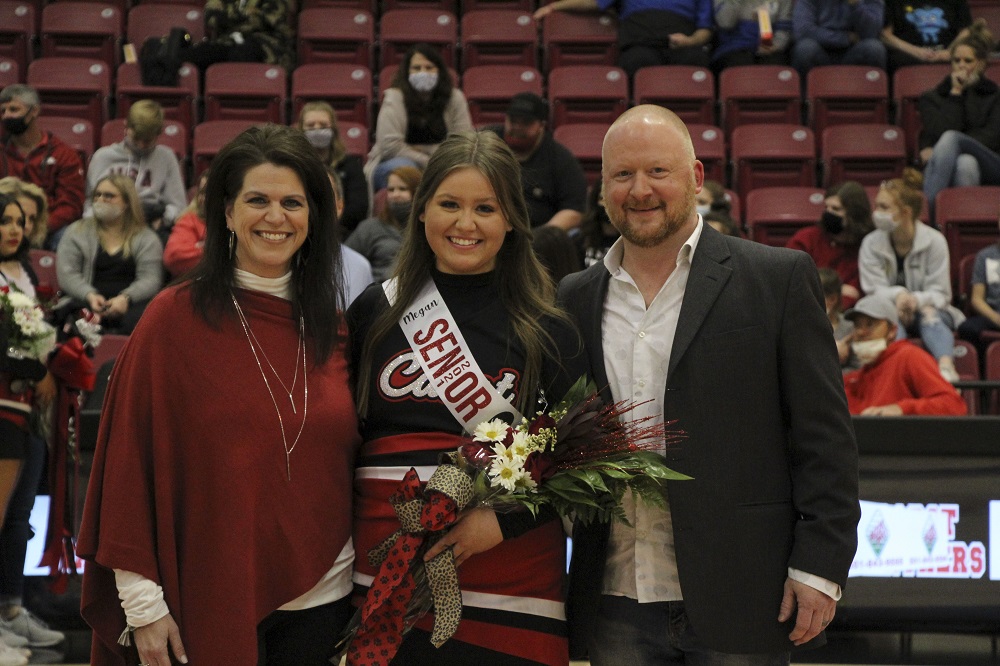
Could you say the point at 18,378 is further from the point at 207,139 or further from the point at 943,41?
the point at 943,41

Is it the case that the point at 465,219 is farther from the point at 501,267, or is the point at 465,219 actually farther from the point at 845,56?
the point at 845,56

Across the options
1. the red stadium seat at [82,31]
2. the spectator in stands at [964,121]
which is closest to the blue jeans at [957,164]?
the spectator in stands at [964,121]

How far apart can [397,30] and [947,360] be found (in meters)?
4.81

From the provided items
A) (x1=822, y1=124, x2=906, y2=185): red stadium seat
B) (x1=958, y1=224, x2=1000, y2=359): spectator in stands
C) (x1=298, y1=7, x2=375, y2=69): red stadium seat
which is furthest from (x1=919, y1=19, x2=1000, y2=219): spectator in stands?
(x1=298, y1=7, x2=375, y2=69): red stadium seat

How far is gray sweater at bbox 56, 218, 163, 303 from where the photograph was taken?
19.4 ft

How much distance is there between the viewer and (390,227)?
5531mm

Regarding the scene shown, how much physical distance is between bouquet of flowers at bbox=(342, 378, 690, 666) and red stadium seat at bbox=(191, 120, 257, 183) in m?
5.54

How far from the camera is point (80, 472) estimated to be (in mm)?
4434

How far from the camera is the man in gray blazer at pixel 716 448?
234 cm

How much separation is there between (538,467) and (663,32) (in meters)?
6.67

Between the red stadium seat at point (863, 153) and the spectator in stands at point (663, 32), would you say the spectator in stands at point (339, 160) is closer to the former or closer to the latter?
the spectator in stands at point (663, 32)

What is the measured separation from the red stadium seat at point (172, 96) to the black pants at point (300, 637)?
6159 millimetres

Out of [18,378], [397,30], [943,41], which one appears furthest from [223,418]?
[943,41]

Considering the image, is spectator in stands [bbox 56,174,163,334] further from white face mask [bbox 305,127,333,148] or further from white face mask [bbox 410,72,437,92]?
white face mask [bbox 410,72,437,92]
